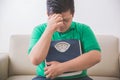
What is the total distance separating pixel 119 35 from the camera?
7.54 feet

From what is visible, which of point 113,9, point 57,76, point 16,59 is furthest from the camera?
point 113,9

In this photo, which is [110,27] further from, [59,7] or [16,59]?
[59,7]

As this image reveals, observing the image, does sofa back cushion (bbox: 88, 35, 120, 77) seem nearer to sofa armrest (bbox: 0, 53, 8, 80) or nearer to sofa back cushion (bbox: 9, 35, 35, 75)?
sofa back cushion (bbox: 9, 35, 35, 75)

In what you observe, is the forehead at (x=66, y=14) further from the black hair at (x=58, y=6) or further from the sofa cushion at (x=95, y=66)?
the sofa cushion at (x=95, y=66)

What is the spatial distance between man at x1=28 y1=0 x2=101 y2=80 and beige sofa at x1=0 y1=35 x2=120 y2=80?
30.4 inches

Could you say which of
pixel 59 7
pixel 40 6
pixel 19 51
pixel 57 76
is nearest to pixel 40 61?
pixel 57 76

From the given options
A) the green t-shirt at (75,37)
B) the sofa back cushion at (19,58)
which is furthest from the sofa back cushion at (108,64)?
the green t-shirt at (75,37)

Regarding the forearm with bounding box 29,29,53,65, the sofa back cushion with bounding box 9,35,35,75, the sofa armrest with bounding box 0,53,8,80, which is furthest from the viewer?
the sofa back cushion with bounding box 9,35,35,75

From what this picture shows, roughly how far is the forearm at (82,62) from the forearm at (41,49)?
0.13 metres

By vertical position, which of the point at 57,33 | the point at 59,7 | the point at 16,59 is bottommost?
the point at 16,59

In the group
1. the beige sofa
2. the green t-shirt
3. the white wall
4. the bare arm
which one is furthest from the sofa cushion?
the bare arm

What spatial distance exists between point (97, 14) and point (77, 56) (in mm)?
1114

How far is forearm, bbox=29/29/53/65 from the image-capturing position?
120cm

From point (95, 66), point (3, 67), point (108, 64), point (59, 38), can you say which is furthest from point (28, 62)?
point (59, 38)
